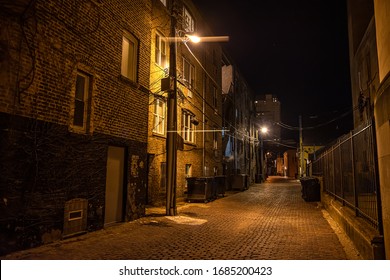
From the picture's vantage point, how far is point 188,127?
17.4 metres

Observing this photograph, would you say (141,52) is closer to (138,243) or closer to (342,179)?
(138,243)

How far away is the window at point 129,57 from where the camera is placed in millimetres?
10396

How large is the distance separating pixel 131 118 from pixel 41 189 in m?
4.26

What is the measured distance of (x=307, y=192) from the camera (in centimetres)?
1722

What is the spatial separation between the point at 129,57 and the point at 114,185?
4.53 metres

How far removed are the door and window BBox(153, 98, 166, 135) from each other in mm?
3766

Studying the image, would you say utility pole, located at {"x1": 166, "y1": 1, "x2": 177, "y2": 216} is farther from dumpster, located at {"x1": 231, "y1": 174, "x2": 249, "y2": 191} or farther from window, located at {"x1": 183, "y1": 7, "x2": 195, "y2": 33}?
dumpster, located at {"x1": 231, "y1": 174, "x2": 249, "y2": 191}

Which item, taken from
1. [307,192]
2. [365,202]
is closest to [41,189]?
[365,202]

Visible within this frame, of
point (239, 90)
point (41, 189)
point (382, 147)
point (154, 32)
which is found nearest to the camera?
point (382, 147)

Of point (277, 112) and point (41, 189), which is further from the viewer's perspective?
point (277, 112)

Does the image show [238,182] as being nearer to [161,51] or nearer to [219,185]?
[219,185]

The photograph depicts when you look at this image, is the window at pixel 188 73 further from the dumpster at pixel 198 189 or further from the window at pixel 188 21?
the dumpster at pixel 198 189

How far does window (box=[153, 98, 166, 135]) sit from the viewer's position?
13.5 metres

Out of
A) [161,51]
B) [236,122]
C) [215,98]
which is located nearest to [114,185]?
[161,51]
